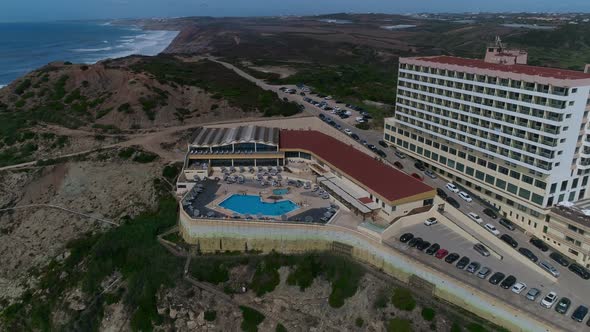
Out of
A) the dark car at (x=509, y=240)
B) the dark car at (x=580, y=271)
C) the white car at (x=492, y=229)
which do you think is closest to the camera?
the dark car at (x=580, y=271)

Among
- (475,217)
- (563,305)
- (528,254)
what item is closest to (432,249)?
(475,217)

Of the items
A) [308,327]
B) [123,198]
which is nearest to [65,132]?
[123,198]

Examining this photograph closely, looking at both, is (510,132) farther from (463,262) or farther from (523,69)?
(463,262)

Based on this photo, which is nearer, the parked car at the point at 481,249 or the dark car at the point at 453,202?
the parked car at the point at 481,249

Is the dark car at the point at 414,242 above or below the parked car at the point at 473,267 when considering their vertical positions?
above

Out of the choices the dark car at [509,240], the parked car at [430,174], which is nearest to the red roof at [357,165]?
the parked car at [430,174]

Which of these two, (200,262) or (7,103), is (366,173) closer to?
(200,262)

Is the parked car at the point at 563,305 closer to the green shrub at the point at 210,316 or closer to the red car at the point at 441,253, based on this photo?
the red car at the point at 441,253
